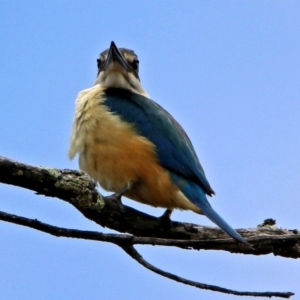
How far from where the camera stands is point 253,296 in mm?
3145

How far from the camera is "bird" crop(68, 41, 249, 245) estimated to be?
5.16 metres

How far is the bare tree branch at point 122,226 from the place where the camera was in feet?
10.1

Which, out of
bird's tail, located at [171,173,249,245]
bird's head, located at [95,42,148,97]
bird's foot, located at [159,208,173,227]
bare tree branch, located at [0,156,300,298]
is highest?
bird's head, located at [95,42,148,97]

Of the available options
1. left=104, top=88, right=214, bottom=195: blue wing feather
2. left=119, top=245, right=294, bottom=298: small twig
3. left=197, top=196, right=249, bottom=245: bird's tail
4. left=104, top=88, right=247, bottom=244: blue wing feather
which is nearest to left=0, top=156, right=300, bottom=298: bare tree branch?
left=119, top=245, right=294, bottom=298: small twig

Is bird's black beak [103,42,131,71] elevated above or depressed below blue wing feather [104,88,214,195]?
above

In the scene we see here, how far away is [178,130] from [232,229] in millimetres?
1589

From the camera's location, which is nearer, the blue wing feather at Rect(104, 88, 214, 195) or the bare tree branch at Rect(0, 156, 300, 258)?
the bare tree branch at Rect(0, 156, 300, 258)

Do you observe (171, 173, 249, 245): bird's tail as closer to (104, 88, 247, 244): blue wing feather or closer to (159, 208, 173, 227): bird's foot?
(104, 88, 247, 244): blue wing feather

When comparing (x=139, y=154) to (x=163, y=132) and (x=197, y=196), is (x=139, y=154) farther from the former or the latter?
(x=197, y=196)

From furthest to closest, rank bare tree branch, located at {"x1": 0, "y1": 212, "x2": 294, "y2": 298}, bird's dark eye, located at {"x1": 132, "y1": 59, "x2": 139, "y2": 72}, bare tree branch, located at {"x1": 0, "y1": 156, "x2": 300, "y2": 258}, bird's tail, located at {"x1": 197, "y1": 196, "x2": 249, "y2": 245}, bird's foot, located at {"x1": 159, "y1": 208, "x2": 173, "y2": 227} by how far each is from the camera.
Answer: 1. bird's dark eye, located at {"x1": 132, "y1": 59, "x2": 139, "y2": 72}
2. bird's foot, located at {"x1": 159, "y1": 208, "x2": 173, "y2": 227}
3. bird's tail, located at {"x1": 197, "y1": 196, "x2": 249, "y2": 245}
4. bare tree branch, located at {"x1": 0, "y1": 156, "x2": 300, "y2": 258}
5. bare tree branch, located at {"x1": 0, "y1": 212, "x2": 294, "y2": 298}

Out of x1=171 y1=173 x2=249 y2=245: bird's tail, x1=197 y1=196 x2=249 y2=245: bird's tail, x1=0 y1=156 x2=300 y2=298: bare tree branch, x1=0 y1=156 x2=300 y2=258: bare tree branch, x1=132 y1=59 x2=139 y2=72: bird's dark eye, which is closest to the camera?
x1=0 y1=156 x2=300 y2=298: bare tree branch

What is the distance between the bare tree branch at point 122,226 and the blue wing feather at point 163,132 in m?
0.61

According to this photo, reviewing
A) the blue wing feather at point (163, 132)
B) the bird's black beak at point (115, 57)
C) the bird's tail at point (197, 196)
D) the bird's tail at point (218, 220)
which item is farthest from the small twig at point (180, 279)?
the bird's black beak at point (115, 57)

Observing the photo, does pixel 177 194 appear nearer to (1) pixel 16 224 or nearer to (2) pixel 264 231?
(2) pixel 264 231
